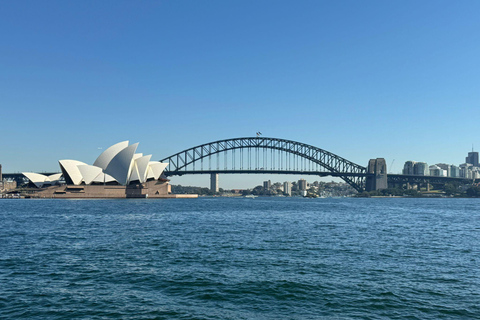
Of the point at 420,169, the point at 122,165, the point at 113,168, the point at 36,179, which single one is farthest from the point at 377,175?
the point at 36,179

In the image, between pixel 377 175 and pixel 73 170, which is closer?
pixel 73 170

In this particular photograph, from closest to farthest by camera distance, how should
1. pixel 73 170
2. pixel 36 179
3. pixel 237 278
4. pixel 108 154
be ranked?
pixel 237 278
pixel 108 154
pixel 73 170
pixel 36 179

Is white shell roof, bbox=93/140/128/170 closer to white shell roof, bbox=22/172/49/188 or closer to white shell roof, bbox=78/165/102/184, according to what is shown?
white shell roof, bbox=78/165/102/184

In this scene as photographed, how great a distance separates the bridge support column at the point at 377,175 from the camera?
14700 cm

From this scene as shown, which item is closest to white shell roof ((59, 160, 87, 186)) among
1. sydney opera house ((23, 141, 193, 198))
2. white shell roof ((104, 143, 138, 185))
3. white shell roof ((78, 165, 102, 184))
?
sydney opera house ((23, 141, 193, 198))

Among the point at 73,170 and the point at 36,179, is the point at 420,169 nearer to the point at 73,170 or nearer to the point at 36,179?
the point at 73,170

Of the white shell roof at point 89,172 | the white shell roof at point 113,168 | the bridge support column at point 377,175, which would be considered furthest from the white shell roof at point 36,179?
the bridge support column at point 377,175

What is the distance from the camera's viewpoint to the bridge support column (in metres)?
147

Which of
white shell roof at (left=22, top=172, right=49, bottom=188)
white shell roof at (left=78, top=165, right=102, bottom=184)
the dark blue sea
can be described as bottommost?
the dark blue sea

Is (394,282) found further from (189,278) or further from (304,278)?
(189,278)

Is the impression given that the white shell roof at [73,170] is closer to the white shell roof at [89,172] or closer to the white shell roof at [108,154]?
the white shell roof at [89,172]

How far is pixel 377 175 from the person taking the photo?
14675cm

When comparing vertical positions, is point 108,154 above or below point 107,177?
above

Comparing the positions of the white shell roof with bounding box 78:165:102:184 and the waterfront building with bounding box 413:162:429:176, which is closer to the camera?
the white shell roof with bounding box 78:165:102:184
